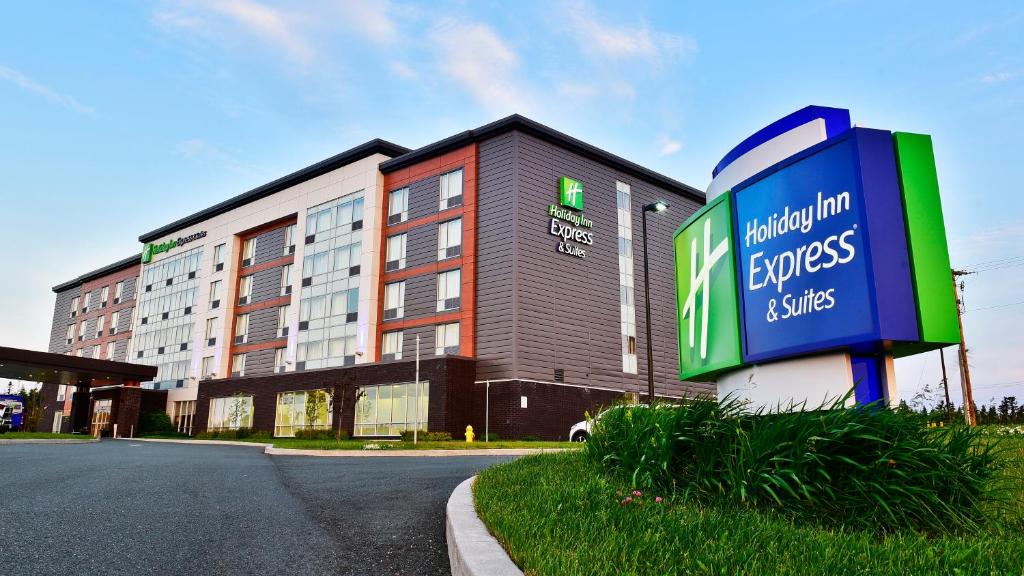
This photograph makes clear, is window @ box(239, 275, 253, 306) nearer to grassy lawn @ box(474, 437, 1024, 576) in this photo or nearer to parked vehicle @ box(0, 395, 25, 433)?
parked vehicle @ box(0, 395, 25, 433)

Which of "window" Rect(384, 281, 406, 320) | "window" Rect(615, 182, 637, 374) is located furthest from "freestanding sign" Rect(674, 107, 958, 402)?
"window" Rect(384, 281, 406, 320)

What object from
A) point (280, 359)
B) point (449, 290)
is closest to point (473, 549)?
point (449, 290)

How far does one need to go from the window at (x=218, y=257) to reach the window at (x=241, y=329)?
17.4 ft

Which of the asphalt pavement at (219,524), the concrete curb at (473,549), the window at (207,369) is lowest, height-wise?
the asphalt pavement at (219,524)

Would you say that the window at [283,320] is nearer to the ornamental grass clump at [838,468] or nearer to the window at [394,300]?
the window at [394,300]

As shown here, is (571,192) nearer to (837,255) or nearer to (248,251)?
(248,251)

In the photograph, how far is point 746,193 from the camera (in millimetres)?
9297

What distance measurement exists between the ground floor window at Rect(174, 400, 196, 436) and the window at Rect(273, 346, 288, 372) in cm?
1108

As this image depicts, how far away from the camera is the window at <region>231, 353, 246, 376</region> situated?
51500mm

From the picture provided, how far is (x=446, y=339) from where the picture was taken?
126 ft

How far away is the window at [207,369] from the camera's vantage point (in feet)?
176

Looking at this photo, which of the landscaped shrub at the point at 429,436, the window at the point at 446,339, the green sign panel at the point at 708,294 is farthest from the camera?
the window at the point at 446,339

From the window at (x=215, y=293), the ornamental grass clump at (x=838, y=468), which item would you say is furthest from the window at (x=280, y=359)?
the ornamental grass clump at (x=838, y=468)

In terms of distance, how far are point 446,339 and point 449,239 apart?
234 inches
